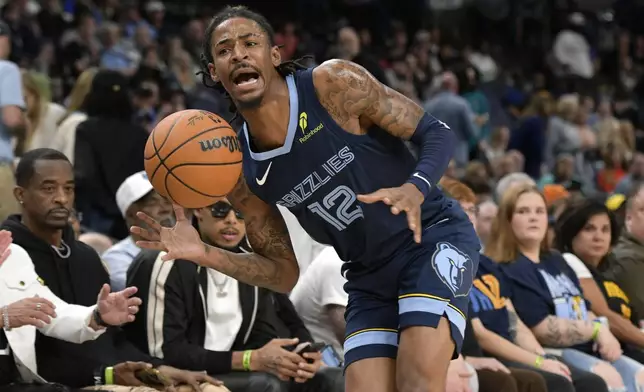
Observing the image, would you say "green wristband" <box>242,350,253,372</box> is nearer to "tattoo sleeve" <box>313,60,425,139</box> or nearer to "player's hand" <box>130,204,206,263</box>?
"player's hand" <box>130,204,206,263</box>

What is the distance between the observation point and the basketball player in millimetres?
4320

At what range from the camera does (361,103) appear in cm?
436

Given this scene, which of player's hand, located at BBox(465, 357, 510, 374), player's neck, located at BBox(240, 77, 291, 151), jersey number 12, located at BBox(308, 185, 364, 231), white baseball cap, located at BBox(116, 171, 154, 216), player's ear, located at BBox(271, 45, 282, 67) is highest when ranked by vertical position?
player's ear, located at BBox(271, 45, 282, 67)

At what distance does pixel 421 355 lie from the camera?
166 inches

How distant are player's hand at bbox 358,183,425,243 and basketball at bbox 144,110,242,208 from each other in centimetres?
71

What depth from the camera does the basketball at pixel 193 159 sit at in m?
4.37

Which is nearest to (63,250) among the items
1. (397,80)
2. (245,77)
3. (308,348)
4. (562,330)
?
(308,348)

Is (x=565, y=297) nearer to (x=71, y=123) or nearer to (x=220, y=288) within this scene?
(x=220, y=288)

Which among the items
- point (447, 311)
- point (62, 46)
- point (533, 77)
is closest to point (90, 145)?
point (447, 311)

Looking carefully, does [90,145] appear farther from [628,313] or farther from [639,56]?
[639,56]

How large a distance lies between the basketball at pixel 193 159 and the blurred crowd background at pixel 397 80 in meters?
1.73

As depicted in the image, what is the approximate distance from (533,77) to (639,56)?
8.64ft

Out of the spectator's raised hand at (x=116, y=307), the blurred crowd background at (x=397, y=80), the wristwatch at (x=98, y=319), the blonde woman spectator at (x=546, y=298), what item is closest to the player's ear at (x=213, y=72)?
the spectator's raised hand at (x=116, y=307)

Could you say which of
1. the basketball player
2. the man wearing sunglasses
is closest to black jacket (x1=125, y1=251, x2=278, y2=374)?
the man wearing sunglasses
